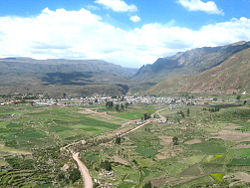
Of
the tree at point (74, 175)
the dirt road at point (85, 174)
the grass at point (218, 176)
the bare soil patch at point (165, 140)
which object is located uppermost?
the bare soil patch at point (165, 140)

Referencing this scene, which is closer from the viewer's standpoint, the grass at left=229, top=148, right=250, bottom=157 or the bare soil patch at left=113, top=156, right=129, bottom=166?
the bare soil patch at left=113, top=156, right=129, bottom=166

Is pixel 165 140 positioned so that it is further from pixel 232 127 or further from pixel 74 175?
pixel 74 175

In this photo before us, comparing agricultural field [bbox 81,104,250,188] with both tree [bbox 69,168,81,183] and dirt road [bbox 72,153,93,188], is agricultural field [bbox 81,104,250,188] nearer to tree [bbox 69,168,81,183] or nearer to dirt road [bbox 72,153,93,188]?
dirt road [bbox 72,153,93,188]

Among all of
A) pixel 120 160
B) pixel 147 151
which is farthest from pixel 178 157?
pixel 120 160

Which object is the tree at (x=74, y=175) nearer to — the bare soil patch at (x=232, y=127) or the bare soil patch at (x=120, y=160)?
the bare soil patch at (x=120, y=160)

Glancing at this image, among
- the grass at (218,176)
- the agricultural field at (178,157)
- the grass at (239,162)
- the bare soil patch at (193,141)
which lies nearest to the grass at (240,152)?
the agricultural field at (178,157)

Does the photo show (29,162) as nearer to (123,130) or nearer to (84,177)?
(84,177)

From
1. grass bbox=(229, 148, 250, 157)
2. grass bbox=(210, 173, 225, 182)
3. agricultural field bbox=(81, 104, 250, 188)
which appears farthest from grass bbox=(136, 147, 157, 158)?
grass bbox=(229, 148, 250, 157)

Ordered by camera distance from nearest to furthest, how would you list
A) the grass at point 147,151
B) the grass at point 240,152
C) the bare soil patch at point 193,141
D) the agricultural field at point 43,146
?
the agricultural field at point 43,146 < the grass at point 240,152 < the grass at point 147,151 < the bare soil patch at point 193,141
